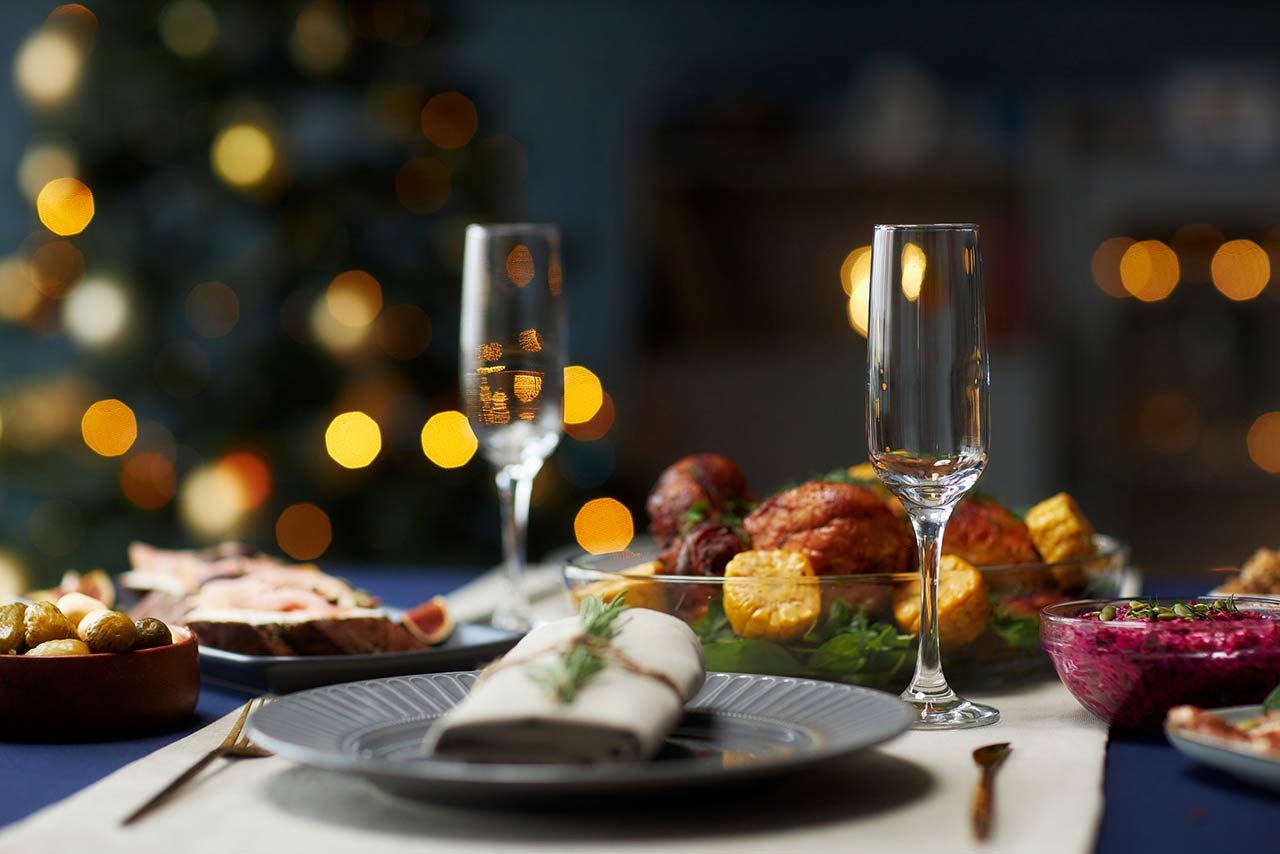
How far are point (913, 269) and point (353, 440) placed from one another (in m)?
2.26

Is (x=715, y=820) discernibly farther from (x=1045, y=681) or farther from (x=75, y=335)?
(x=75, y=335)

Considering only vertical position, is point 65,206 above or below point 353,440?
above

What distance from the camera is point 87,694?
Result: 934 mm

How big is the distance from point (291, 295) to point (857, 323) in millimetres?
1774

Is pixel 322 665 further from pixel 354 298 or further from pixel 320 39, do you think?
pixel 320 39

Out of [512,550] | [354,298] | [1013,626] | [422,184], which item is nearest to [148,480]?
[354,298]

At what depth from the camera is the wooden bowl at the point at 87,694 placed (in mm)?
925

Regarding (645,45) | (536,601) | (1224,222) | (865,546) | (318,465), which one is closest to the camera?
(865,546)

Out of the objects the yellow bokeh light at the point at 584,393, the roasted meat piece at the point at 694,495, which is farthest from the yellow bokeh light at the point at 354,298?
the roasted meat piece at the point at 694,495

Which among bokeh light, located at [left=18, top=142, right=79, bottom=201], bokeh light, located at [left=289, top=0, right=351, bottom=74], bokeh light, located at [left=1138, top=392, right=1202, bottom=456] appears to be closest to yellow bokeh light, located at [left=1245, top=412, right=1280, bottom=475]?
bokeh light, located at [left=1138, top=392, right=1202, bottom=456]

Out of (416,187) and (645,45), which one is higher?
(645,45)

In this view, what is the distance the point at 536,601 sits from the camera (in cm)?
157

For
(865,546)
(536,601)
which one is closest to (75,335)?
(536,601)

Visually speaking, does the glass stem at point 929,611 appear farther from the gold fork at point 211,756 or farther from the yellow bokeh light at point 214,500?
the yellow bokeh light at point 214,500
